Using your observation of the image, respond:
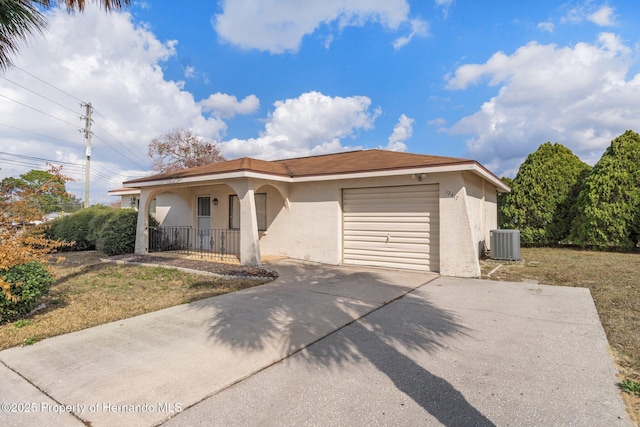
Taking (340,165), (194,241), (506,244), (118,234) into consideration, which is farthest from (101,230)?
(506,244)

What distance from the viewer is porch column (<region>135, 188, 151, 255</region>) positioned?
12.0m

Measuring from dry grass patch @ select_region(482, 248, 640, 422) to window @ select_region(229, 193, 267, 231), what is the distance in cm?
709

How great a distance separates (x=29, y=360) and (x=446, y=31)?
490 inches

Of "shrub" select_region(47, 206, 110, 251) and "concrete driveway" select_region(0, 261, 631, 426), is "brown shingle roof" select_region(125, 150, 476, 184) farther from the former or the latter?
"shrub" select_region(47, 206, 110, 251)

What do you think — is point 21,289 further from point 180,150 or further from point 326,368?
point 180,150

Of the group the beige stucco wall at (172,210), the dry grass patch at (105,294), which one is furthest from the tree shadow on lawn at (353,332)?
the beige stucco wall at (172,210)

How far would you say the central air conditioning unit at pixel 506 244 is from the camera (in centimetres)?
1029

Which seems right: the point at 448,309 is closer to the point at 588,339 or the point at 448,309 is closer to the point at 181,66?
the point at 588,339

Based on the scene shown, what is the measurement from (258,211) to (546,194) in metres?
12.2

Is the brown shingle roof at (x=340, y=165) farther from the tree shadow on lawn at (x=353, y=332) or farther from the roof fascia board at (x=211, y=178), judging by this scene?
the tree shadow on lawn at (x=353, y=332)

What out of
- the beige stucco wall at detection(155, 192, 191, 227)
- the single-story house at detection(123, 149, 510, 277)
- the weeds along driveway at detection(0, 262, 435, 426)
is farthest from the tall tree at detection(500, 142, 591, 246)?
the beige stucco wall at detection(155, 192, 191, 227)

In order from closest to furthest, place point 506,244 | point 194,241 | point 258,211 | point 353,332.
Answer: point 353,332, point 506,244, point 258,211, point 194,241

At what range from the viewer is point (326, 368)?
3.34 meters

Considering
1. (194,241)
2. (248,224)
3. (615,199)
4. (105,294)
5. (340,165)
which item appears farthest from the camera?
(194,241)
